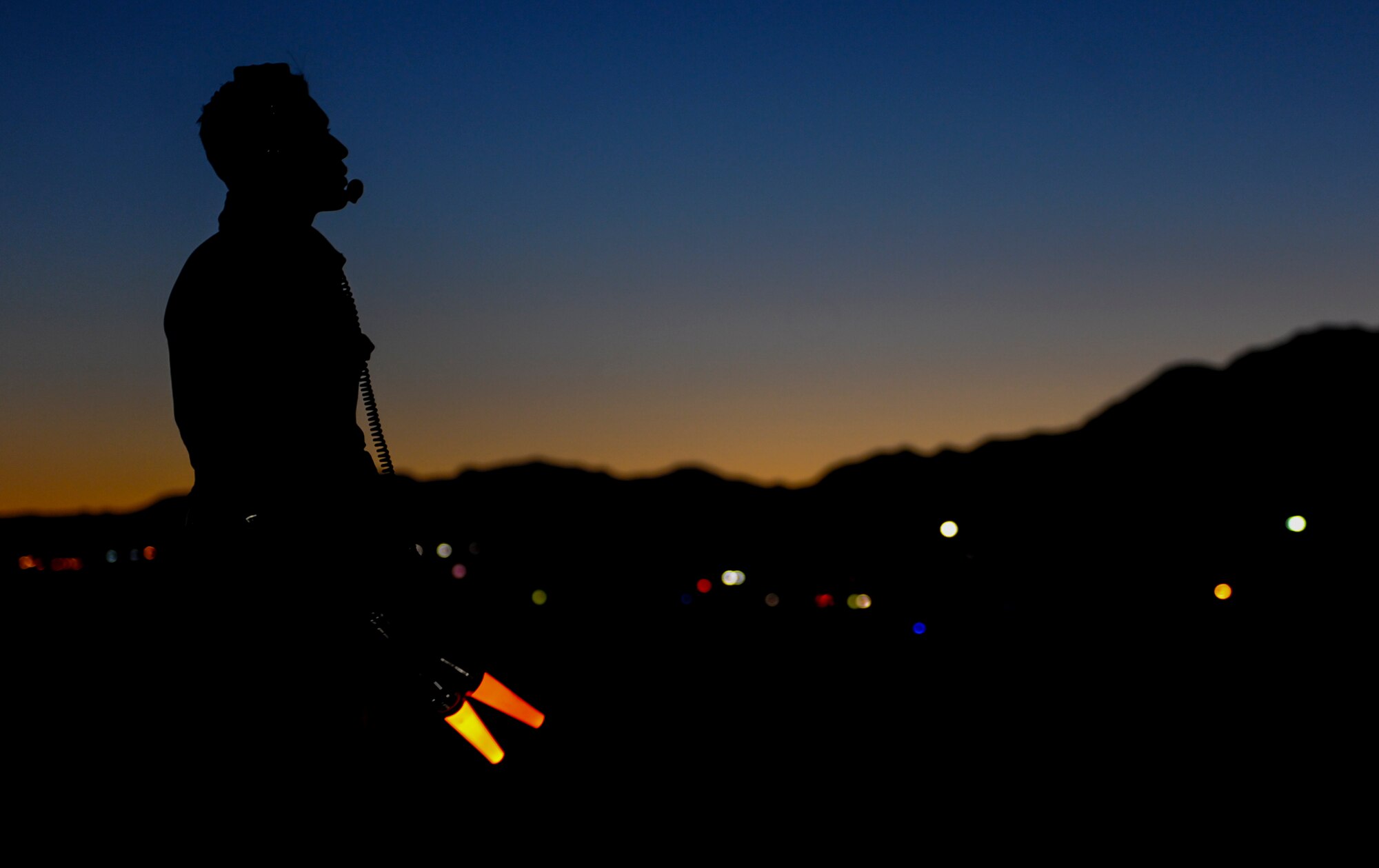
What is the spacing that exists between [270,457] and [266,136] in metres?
0.83

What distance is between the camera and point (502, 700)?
2.98 m

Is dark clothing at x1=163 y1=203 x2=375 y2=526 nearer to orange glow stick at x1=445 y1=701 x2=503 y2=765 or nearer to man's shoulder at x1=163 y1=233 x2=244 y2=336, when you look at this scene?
man's shoulder at x1=163 y1=233 x2=244 y2=336

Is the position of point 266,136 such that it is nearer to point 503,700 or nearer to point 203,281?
point 203,281

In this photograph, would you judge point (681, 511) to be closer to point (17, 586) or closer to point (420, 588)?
point (17, 586)

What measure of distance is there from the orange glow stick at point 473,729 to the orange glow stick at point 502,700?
0.04 metres

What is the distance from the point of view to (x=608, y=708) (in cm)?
983

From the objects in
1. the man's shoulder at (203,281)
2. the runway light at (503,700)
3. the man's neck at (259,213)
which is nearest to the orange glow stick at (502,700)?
the runway light at (503,700)

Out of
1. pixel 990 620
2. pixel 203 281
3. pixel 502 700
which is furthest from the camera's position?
pixel 990 620

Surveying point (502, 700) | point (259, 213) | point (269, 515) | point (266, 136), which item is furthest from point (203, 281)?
point (502, 700)

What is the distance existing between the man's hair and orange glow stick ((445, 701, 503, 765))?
143cm

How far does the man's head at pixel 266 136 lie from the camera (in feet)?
9.82

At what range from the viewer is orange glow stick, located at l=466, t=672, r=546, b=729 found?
9.58ft

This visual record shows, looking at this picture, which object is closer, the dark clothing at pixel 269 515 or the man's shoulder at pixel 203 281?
the dark clothing at pixel 269 515

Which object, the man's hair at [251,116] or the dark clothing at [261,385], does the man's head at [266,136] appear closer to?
the man's hair at [251,116]
